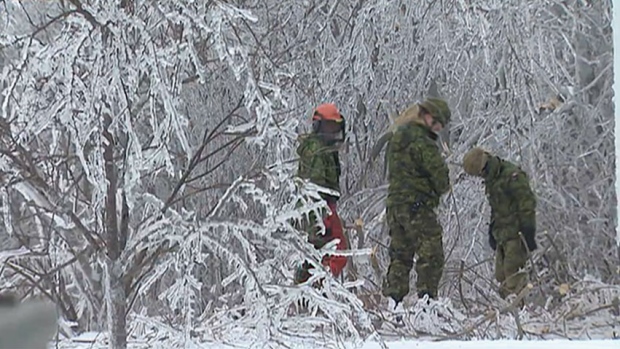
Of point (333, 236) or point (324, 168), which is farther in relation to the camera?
point (333, 236)

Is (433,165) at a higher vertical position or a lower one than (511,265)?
higher

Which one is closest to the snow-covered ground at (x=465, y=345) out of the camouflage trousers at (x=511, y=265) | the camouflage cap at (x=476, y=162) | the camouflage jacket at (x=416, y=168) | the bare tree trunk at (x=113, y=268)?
the bare tree trunk at (x=113, y=268)

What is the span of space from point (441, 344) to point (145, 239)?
136cm

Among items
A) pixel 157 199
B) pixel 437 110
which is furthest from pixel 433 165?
pixel 157 199

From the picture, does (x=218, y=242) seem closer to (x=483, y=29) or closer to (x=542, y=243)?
(x=483, y=29)

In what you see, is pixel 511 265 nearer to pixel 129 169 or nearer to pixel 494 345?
pixel 494 345

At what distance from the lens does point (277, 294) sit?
3516 millimetres

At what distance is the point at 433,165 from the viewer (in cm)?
499

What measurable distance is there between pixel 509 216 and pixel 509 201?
0.10m

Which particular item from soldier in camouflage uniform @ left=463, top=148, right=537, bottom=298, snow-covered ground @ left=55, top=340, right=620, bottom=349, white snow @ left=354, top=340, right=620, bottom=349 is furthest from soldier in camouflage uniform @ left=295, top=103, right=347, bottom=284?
soldier in camouflage uniform @ left=463, top=148, right=537, bottom=298

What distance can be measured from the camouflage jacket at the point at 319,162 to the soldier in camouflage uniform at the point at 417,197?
1.11ft

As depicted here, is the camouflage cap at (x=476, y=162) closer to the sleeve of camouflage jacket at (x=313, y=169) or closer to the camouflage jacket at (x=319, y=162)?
the camouflage jacket at (x=319, y=162)

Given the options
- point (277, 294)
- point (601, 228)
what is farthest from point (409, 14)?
point (277, 294)

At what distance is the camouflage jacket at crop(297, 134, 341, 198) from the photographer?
434 cm
